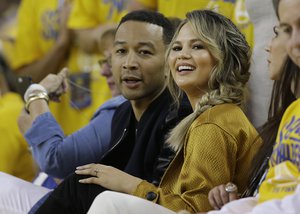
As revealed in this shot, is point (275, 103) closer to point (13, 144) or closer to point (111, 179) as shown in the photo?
point (111, 179)

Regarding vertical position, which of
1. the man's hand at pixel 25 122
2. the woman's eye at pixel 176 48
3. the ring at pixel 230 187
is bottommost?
the man's hand at pixel 25 122

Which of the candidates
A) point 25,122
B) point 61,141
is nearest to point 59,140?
point 61,141

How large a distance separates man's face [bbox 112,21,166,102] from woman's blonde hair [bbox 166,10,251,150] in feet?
1.19

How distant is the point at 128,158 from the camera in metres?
2.88

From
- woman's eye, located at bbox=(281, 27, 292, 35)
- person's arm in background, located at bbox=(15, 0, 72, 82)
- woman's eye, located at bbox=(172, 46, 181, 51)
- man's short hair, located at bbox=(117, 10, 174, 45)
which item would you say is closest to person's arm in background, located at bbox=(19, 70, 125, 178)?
man's short hair, located at bbox=(117, 10, 174, 45)

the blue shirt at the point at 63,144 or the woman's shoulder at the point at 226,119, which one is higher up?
the woman's shoulder at the point at 226,119

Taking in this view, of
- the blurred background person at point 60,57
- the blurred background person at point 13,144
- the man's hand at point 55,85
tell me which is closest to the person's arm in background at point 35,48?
the blurred background person at point 60,57

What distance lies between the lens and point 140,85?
9.46 ft

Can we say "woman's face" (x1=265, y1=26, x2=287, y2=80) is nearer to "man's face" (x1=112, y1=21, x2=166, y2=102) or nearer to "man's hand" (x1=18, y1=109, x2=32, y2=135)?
"man's face" (x1=112, y1=21, x2=166, y2=102)

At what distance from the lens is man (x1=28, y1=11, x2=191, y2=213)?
9.05 ft

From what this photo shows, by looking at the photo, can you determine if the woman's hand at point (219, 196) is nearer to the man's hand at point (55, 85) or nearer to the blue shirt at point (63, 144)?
the blue shirt at point (63, 144)

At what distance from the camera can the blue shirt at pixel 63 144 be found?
3092 mm

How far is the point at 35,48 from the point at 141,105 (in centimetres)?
145

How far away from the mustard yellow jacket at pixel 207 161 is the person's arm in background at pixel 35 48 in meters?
1.75
